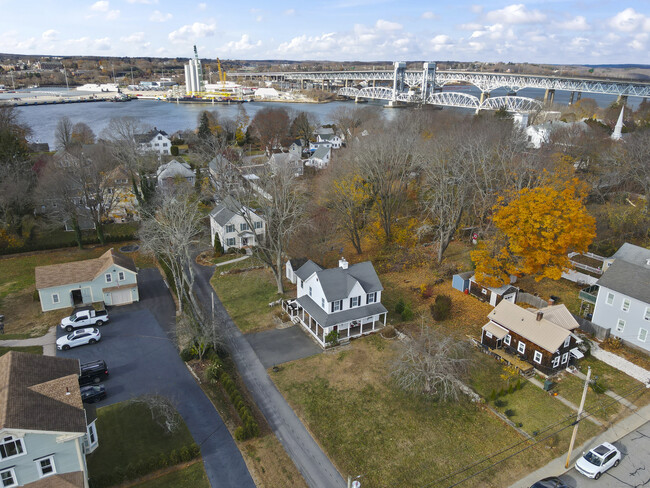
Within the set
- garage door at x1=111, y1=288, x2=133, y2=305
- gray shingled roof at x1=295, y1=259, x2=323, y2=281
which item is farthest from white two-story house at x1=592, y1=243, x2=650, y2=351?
garage door at x1=111, y1=288, x2=133, y2=305

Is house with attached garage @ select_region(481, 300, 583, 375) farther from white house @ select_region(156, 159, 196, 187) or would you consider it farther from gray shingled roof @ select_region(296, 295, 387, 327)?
white house @ select_region(156, 159, 196, 187)

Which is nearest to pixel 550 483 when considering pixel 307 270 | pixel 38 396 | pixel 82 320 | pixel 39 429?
pixel 307 270

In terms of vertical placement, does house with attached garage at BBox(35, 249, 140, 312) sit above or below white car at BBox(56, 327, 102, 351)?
above

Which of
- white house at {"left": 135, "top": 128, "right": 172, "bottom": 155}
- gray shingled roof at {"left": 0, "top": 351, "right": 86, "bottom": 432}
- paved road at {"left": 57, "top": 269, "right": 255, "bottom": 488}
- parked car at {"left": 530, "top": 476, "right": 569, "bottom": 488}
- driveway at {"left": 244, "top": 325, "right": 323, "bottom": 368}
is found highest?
white house at {"left": 135, "top": 128, "right": 172, "bottom": 155}

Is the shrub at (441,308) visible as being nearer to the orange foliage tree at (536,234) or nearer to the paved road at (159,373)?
the orange foliage tree at (536,234)

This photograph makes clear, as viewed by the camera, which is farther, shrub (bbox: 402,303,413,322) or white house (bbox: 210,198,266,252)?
white house (bbox: 210,198,266,252)

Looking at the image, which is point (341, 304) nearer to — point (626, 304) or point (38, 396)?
point (38, 396)

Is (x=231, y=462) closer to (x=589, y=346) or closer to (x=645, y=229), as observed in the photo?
(x=589, y=346)

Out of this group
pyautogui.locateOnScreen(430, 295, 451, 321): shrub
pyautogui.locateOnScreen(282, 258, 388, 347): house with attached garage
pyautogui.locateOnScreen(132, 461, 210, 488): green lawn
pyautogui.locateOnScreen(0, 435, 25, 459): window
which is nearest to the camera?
pyautogui.locateOnScreen(0, 435, 25, 459): window
